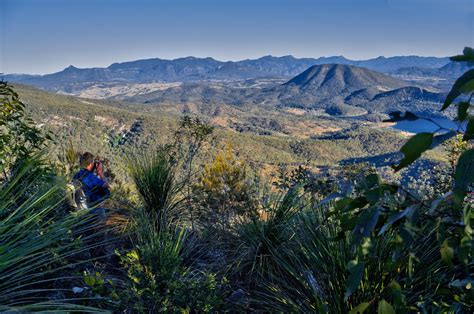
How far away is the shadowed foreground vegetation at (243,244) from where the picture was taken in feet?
2.39

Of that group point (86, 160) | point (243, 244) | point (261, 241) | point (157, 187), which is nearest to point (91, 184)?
point (86, 160)

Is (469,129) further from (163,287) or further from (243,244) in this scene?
(243,244)

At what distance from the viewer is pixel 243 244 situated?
2.63 metres

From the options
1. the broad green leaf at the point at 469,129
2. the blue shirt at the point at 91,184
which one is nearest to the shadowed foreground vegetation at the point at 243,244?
the broad green leaf at the point at 469,129

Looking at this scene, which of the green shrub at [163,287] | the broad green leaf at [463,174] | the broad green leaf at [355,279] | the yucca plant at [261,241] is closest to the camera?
the broad green leaf at [463,174]

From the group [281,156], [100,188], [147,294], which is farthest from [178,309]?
[281,156]

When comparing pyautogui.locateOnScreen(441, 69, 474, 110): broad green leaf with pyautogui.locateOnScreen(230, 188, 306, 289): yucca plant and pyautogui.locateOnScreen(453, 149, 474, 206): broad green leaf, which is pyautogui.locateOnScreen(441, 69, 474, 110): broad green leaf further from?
pyautogui.locateOnScreen(230, 188, 306, 289): yucca plant

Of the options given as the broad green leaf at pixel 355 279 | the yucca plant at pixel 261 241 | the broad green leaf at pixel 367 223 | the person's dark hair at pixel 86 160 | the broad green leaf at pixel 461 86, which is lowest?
the yucca plant at pixel 261 241

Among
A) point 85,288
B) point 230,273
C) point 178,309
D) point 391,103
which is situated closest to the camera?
point 178,309

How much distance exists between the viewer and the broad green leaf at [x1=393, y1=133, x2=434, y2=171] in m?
0.63

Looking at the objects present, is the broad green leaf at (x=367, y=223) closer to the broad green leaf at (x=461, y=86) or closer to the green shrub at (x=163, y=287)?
the broad green leaf at (x=461, y=86)

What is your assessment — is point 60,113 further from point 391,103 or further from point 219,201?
point 391,103

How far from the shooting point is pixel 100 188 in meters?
A: 3.84

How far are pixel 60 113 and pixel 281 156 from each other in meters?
32.7
